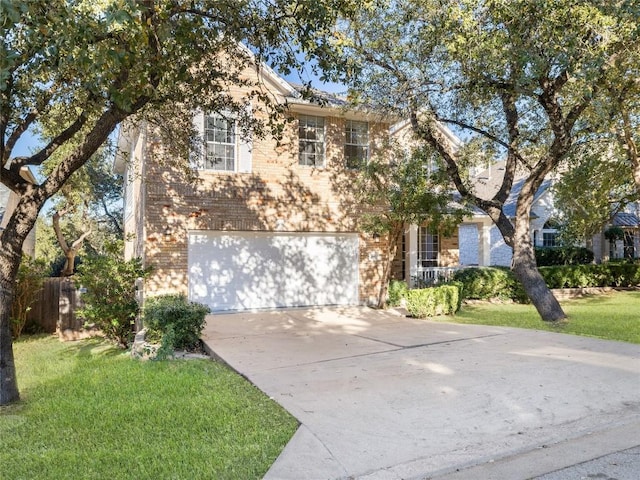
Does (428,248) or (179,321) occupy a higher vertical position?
(428,248)

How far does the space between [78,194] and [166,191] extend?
368 inches

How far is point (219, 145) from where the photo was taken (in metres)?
12.8

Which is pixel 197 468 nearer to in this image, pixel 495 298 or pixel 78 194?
pixel 495 298

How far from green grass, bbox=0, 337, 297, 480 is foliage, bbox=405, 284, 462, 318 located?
21.9ft

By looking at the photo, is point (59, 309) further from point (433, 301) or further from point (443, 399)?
point (443, 399)

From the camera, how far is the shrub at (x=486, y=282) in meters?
16.4

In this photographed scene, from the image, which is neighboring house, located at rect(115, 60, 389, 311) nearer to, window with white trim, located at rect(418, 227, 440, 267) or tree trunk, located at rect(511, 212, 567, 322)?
window with white trim, located at rect(418, 227, 440, 267)

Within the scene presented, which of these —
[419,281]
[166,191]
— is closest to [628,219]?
[419,281]

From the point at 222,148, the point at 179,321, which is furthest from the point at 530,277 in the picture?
the point at 222,148

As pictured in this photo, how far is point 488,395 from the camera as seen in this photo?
5527mm

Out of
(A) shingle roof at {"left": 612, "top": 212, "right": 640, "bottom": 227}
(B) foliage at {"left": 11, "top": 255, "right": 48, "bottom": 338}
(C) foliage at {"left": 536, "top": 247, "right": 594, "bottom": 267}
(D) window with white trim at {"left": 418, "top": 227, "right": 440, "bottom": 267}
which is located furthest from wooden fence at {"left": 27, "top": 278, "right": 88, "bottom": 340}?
(A) shingle roof at {"left": 612, "top": 212, "right": 640, "bottom": 227}

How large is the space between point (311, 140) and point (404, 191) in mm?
3200

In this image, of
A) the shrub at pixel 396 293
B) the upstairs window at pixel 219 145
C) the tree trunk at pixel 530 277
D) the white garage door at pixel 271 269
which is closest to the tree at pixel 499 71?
the tree trunk at pixel 530 277

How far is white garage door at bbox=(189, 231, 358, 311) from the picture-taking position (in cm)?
1251
